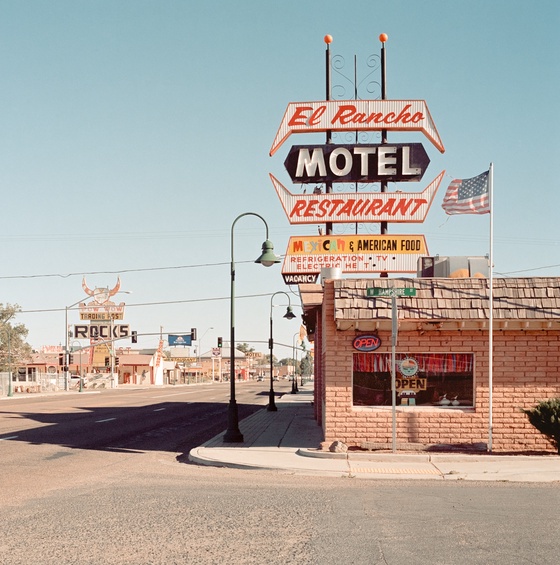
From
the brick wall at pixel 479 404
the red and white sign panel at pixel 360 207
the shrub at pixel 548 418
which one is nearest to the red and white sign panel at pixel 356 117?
the red and white sign panel at pixel 360 207

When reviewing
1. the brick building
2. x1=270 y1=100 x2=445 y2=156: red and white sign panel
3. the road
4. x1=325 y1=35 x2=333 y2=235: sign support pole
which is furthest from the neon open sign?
x1=270 y1=100 x2=445 y2=156: red and white sign panel

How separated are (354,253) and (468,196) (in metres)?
7.93

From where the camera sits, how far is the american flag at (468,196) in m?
18.1

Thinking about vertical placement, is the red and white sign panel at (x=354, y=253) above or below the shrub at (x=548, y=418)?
above

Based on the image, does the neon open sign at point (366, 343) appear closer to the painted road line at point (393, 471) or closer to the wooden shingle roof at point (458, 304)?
the wooden shingle roof at point (458, 304)

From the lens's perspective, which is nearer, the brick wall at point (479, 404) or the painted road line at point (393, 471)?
the painted road line at point (393, 471)

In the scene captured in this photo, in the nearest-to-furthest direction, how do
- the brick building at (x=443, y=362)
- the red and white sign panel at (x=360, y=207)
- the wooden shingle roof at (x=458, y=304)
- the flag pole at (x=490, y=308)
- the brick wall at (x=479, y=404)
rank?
1. the flag pole at (x=490, y=308)
2. the wooden shingle roof at (x=458, y=304)
3. the brick building at (x=443, y=362)
4. the brick wall at (x=479, y=404)
5. the red and white sign panel at (x=360, y=207)

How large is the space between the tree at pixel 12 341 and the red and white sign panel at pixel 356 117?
2552 inches

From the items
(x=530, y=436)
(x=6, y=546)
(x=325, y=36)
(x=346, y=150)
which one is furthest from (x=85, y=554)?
(x=325, y=36)

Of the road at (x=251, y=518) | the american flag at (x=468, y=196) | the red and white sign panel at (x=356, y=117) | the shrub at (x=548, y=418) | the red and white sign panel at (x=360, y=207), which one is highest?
the red and white sign panel at (x=356, y=117)

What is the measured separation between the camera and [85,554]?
8.21 meters

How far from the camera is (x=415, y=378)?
18.7 meters

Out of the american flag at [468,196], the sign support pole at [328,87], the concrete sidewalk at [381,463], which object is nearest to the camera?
the concrete sidewalk at [381,463]

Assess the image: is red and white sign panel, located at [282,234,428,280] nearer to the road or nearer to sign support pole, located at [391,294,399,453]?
sign support pole, located at [391,294,399,453]
